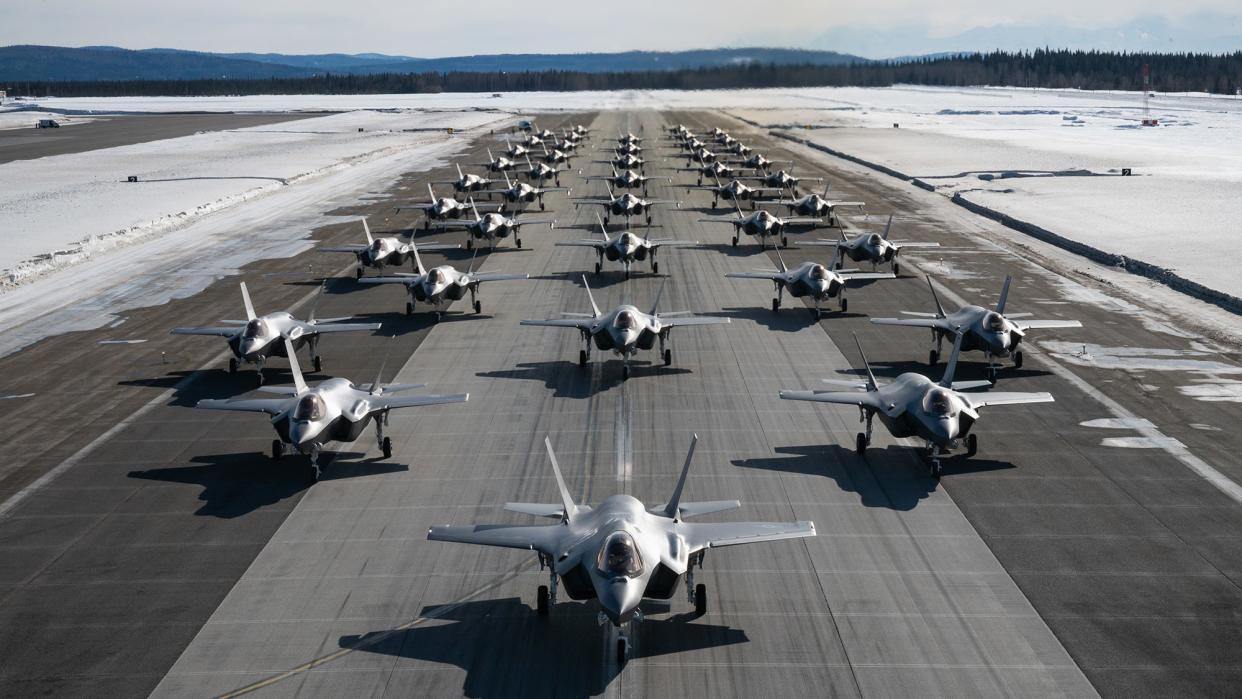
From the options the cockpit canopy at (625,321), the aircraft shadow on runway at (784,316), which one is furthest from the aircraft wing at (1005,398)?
the aircraft shadow on runway at (784,316)

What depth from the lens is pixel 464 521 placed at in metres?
24.8

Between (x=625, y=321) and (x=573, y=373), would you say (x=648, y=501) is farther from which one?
(x=573, y=373)

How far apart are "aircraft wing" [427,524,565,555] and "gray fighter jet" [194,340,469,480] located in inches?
310

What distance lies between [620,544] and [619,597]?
1002 mm

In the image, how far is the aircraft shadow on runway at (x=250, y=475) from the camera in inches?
1040

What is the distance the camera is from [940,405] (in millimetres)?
26766

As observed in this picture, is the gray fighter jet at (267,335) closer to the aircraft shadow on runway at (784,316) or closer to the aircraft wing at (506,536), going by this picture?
the aircraft wing at (506,536)

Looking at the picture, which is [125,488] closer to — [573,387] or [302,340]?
[302,340]

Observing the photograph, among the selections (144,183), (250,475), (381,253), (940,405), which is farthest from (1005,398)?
(144,183)

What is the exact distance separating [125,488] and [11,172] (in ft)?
348

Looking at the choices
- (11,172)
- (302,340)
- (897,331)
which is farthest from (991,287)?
(11,172)

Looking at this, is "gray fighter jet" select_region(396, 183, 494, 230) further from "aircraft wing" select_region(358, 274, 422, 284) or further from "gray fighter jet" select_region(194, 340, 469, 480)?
"gray fighter jet" select_region(194, 340, 469, 480)

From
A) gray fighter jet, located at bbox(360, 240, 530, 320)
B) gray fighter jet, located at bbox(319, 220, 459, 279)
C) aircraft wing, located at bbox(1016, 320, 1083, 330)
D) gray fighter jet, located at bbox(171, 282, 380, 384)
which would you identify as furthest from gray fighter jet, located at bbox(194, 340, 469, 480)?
gray fighter jet, located at bbox(319, 220, 459, 279)

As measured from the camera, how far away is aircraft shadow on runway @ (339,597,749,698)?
1817 centimetres
